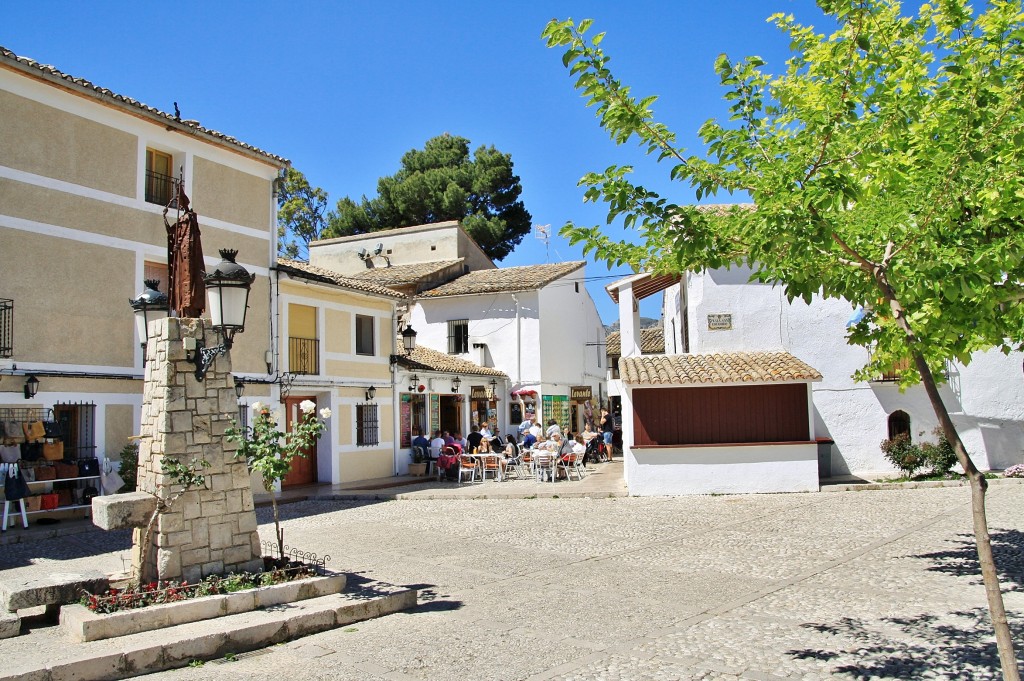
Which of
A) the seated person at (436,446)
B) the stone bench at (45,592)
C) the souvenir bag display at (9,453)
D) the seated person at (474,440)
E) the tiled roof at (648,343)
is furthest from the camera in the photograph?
the tiled roof at (648,343)

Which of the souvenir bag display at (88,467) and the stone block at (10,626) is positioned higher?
the souvenir bag display at (88,467)

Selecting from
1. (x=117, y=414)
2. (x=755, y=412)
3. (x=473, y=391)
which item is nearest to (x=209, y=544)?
(x=117, y=414)

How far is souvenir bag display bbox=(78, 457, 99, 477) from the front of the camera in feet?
46.4

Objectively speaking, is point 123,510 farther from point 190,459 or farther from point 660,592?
point 660,592

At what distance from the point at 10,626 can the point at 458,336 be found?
2267 cm

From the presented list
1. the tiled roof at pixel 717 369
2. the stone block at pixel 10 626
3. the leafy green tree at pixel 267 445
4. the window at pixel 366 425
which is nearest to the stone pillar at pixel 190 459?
the leafy green tree at pixel 267 445

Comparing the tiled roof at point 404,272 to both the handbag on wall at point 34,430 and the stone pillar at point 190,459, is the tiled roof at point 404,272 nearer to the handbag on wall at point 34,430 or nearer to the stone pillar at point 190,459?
the handbag on wall at point 34,430

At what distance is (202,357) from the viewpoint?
765 cm

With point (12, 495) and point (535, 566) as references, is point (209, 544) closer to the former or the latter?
point (535, 566)

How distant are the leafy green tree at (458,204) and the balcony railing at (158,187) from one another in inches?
892

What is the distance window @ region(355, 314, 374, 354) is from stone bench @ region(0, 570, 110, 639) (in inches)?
574

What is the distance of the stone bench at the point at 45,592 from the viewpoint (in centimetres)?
690

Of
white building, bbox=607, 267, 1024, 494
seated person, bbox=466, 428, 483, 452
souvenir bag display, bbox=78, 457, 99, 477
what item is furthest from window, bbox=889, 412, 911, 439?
souvenir bag display, bbox=78, 457, 99, 477

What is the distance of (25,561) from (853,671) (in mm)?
10219
